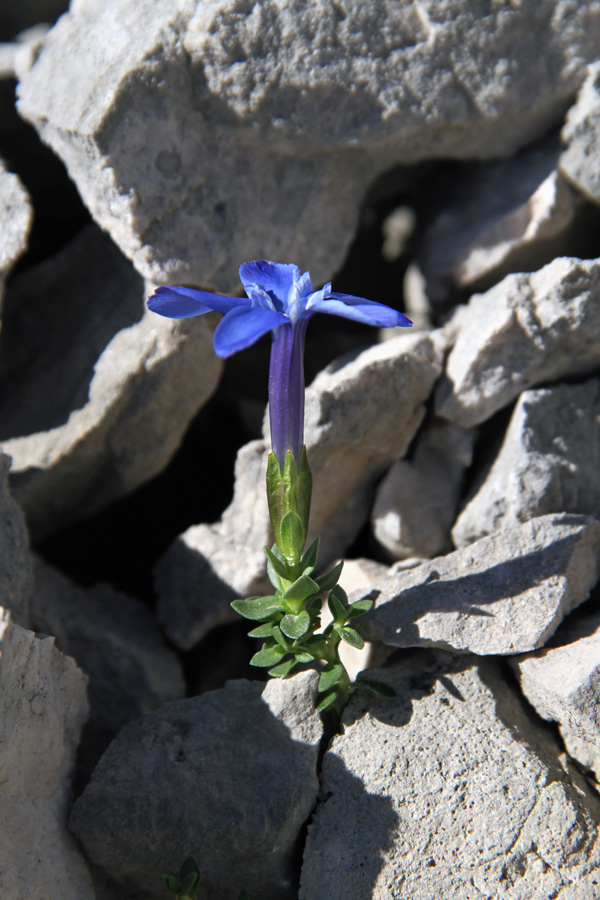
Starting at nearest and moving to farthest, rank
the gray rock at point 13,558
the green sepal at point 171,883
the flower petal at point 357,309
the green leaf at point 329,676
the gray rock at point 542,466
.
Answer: the flower petal at point 357,309 < the green sepal at point 171,883 < the green leaf at point 329,676 < the gray rock at point 13,558 < the gray rock at point 542,466

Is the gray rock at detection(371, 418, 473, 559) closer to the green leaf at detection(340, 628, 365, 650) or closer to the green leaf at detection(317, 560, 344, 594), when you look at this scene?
the green leaf at detection(317, 560, 344, 594)

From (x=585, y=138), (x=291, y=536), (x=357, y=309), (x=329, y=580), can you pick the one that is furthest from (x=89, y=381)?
(x=585, y=138)

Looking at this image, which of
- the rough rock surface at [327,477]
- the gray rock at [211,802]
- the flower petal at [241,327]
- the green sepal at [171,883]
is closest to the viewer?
the flower petal at [241,327]

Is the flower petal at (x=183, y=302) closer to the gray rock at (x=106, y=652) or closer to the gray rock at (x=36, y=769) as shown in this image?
the gray rock at (x=36, y=769)

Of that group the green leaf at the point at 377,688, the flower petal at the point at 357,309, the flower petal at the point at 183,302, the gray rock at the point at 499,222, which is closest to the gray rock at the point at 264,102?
the gray rock at the point at 499,222

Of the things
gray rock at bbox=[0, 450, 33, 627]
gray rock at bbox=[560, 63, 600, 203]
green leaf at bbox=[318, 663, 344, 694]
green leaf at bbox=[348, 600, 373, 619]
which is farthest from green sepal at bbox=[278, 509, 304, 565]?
gray rock at bbox=[560, 63, 600, 203]

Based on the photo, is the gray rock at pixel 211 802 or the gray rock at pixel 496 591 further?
the gray rock at pixel 496 591
